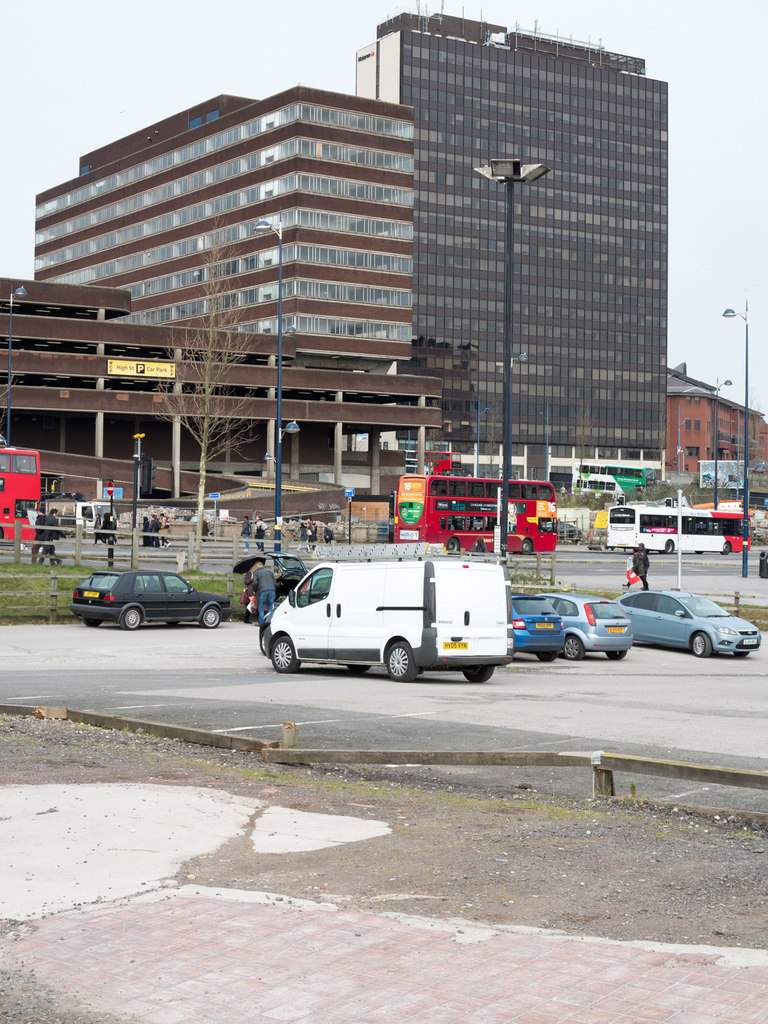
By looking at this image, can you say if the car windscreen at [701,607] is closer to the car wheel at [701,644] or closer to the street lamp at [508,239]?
the car wheel at [701,644]

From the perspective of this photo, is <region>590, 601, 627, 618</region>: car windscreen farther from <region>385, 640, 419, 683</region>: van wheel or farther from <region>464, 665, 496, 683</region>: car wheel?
<region>385, 640, 419, 683</region>: van wheel

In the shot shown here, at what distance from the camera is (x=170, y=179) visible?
111312 mm

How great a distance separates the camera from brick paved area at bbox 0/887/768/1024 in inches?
201

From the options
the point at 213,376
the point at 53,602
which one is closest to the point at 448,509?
the point at 213,376

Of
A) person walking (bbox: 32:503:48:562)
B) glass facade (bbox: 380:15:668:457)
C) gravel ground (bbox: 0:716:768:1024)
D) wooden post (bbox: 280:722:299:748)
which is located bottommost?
gravel ground (bbox: 0:716:768:1024)

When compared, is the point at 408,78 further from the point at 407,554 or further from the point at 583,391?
the point at 407,554

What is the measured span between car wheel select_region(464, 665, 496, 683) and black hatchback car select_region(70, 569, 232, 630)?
10648mm

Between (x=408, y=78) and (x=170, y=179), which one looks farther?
(x=408, y=78)

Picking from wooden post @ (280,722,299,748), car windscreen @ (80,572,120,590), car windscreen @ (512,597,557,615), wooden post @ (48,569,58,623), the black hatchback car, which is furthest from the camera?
wooden post @ (48,569,58,623)

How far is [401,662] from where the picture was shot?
65.6 ft

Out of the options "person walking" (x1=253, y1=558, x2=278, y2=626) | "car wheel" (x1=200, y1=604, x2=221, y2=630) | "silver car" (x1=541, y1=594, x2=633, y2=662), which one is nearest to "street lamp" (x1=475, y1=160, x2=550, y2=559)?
"silver car" (x1=541, y1=594, x2=633, y2=662)

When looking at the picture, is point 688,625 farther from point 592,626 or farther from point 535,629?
point 535,629

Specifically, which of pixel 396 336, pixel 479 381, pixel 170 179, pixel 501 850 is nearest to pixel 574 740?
pixel 501 850

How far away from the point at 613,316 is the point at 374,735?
157901 millimetres
